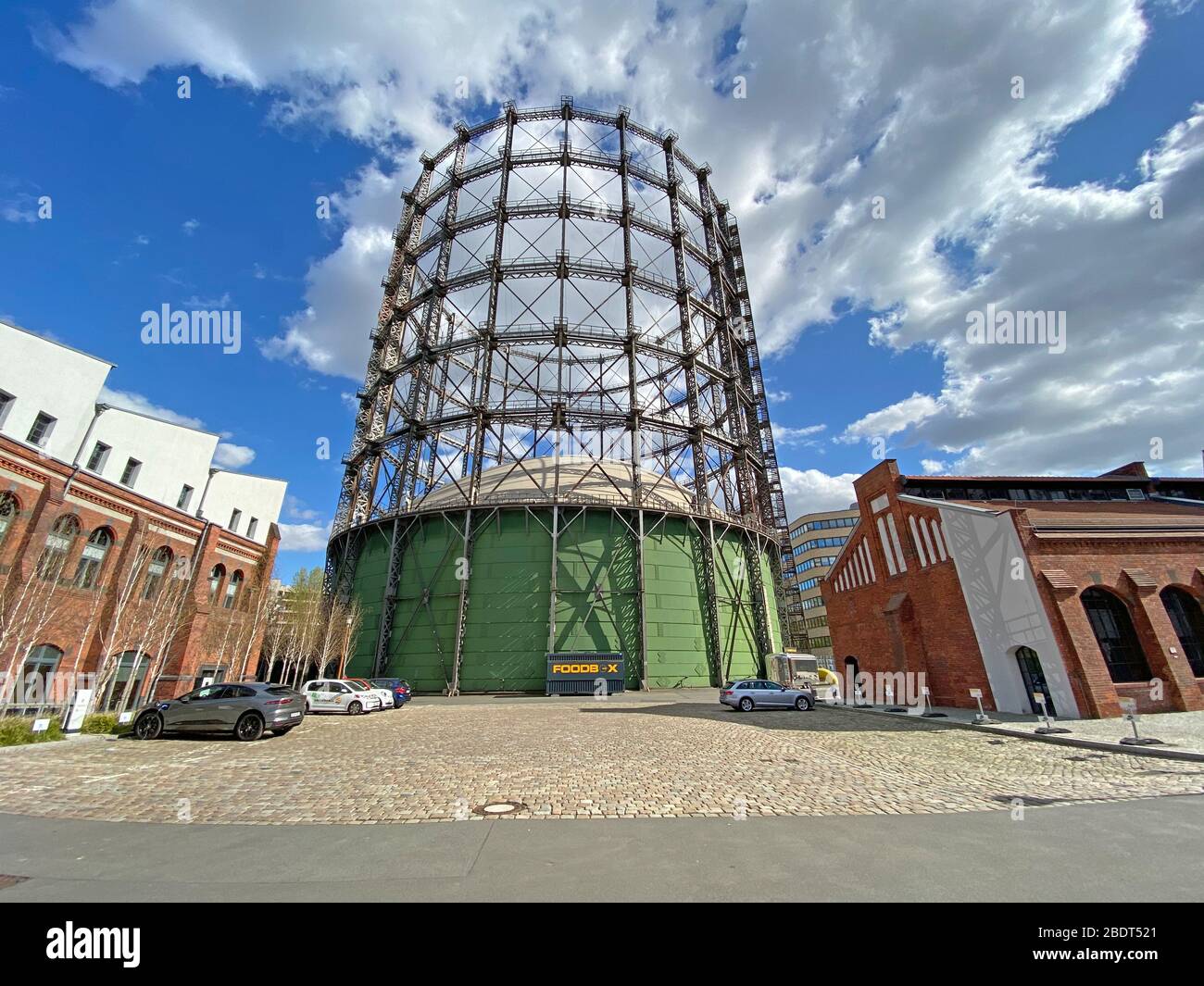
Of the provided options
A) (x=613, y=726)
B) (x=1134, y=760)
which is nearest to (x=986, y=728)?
(x=1134, y=760)

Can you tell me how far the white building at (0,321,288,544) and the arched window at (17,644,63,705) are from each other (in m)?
8.17

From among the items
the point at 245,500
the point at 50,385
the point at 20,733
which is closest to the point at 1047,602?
the point at 20,733

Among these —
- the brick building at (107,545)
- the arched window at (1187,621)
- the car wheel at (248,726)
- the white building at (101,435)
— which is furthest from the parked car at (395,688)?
the arched window at (1187,621)

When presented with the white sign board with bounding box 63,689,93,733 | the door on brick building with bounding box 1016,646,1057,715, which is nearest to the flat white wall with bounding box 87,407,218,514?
the white sign board with bounding box 63,689,93,733

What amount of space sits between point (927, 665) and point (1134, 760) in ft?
32.8

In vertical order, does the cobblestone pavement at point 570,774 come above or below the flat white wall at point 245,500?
below

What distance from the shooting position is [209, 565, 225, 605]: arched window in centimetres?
2955

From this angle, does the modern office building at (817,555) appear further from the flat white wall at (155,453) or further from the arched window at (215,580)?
the flat white wall at (155,453)

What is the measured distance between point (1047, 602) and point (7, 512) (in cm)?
3776

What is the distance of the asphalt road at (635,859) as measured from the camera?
4.40 meters

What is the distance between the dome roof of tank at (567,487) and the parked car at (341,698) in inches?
484

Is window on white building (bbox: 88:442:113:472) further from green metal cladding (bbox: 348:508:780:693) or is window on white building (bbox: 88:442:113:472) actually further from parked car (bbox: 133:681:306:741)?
parked car (bbox: 133:681:306:741)

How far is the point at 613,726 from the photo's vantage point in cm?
1504
